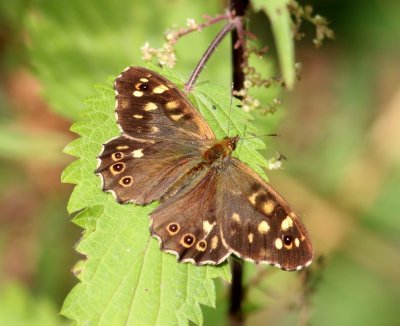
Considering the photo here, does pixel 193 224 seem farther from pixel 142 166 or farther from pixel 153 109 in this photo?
pixel 153 109

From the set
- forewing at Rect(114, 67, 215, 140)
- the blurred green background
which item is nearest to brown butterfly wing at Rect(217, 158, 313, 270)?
forewing at Rect(114, 67, 215, 140)

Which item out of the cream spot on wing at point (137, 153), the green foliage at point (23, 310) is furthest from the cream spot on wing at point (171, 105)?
the green foliage at point (23, 310)

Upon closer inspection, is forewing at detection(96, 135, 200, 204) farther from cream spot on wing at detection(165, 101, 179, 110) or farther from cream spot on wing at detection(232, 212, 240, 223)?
cream spot on wing at detection(232, 212, 240, 223)

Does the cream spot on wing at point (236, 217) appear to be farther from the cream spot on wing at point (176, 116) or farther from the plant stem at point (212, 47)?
the plant stem at point (212, 47)

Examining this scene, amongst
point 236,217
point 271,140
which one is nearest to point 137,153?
point 236,217

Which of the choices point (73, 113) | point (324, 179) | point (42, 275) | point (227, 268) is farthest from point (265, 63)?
point (42, 275)

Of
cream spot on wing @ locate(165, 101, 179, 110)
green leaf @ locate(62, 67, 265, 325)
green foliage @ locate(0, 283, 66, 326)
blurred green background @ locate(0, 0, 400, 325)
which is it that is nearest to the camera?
green leaf @ locate(62, 67, 265, 325)
